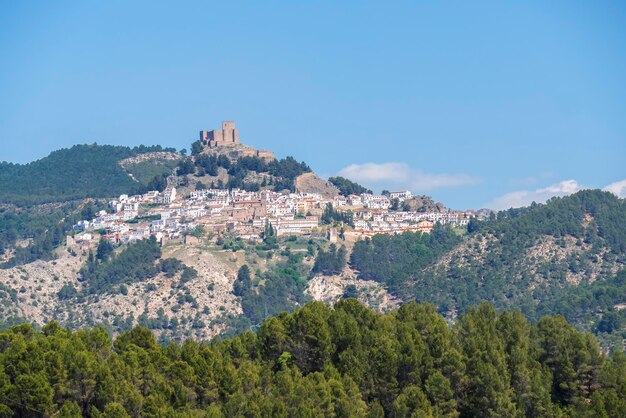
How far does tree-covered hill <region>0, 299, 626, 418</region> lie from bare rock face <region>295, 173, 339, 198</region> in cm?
11176

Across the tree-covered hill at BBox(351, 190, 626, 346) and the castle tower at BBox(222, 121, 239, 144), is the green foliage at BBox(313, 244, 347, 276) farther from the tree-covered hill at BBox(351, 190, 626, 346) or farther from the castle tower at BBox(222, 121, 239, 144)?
the castle tower at BBox(222, 121, 239, 144)

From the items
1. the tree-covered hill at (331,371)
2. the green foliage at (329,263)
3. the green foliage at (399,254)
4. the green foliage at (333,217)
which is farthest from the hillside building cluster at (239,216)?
the tree-covered hill at (331,371)

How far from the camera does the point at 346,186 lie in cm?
19625

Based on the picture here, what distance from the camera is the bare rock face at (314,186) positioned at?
18950 centimetres

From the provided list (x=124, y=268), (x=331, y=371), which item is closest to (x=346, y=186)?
(x=124, y=268)

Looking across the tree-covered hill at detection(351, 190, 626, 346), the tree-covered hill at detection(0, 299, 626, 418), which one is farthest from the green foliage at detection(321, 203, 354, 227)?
the tree-covered hill at detection(0, 299, 626, 418)

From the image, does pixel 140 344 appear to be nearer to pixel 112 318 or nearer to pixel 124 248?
pixel 112 318

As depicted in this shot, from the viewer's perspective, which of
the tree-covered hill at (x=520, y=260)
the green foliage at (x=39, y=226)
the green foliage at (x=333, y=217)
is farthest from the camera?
the green foliage at (x=333, y=217)

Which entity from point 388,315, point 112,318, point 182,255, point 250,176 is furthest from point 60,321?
point 388,315

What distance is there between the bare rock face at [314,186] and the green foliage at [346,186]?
921 millimetres

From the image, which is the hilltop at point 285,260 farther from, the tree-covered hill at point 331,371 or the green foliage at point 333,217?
the tree-covered hill at point 331,371

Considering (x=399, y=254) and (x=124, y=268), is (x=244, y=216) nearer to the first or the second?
(x=399, y=254)

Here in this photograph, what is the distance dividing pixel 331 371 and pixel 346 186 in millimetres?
128685

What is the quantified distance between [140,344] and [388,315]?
43.9 feet
